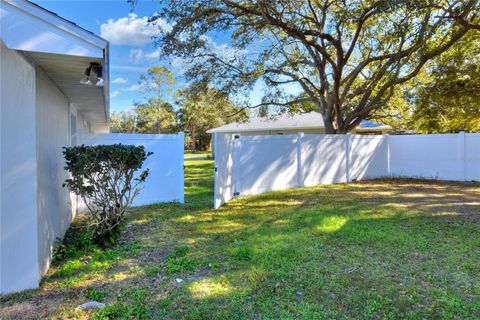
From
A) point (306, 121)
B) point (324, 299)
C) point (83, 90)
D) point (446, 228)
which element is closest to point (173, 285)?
point (324, 299)

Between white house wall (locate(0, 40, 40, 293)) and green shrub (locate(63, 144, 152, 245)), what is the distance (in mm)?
1004

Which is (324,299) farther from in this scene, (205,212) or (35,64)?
(205,212)

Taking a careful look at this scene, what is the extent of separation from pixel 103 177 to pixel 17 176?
58.0 inches

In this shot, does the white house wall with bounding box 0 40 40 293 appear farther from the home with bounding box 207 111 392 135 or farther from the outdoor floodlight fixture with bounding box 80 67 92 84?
the home with bounding box 207 111 392 135

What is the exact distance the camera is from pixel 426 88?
525 inches

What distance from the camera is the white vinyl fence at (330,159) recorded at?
9.39 metres

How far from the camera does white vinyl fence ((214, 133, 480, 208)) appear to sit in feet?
30.8

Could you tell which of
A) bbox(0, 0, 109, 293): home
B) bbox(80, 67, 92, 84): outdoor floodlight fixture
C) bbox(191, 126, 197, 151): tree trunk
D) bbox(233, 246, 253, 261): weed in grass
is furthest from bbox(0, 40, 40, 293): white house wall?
bbox(191, 126, 197, 151): tree trunk

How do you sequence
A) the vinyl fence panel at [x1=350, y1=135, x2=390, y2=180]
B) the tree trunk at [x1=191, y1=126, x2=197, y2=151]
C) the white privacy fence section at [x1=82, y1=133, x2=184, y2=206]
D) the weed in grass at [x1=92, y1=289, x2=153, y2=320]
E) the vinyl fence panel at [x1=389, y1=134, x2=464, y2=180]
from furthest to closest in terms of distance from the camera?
the tree trunk at [x1=191, y1=126, x2=197, y2=151], the vinyl fence panel at [x1=350, y1=135, x2=390, y2=180], the vinyl fence panel at [x1=389, y1=134, x2=464, y2=180], the white privacy fence section at [x1=82, y1=133, x2=184, y2=206], the weed in grass at [x1=92, y1=289, x2=153, y2=320]

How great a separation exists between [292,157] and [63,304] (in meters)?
8.76

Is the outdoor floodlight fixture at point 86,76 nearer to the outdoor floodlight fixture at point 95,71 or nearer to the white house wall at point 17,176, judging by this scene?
the outdoor floodlight fixture at point 95,71

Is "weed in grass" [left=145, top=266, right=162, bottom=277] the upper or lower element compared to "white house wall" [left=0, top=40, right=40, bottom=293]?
lower

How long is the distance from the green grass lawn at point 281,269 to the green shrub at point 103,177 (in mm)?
488

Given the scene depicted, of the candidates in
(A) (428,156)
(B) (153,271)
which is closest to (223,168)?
(B) (153,271)
